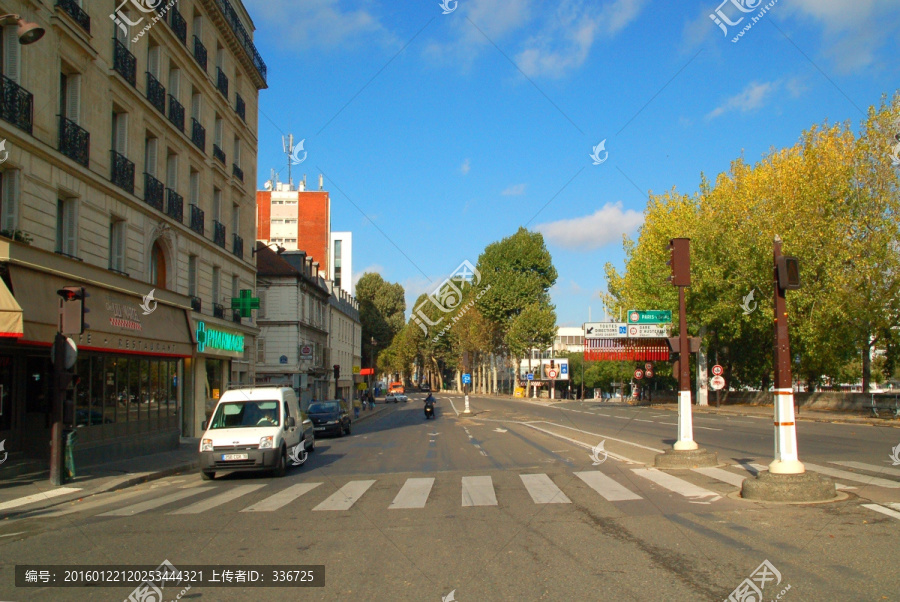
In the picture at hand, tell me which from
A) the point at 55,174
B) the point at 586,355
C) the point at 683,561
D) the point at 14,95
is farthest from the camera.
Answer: the point at 586,355

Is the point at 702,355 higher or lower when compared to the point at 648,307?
lower

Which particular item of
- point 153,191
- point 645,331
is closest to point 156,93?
point 153,191

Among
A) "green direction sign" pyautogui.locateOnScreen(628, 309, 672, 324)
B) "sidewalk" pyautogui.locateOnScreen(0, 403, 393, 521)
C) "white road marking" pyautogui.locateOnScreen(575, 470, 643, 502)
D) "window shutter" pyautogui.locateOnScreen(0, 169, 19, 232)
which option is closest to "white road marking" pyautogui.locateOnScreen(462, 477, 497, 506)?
"white road marking" pyautogui.locateOnScreen(575, 470, 643, 502)

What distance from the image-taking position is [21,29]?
11.3m

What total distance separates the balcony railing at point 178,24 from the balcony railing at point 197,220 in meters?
6.15

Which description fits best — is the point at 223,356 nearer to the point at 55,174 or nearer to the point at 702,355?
the point at 55,174

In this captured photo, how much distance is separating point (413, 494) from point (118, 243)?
14814mm

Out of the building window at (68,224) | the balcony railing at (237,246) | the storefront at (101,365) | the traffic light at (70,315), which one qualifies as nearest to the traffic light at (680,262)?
the traffic light at (70,315)

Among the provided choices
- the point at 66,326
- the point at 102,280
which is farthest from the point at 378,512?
the point at 102,280

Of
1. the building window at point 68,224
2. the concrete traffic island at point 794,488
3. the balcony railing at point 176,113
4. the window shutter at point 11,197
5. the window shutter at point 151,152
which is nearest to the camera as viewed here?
the concrete traffic island at point 794,488

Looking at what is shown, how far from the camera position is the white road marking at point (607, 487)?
1063cm

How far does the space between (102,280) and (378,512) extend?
493 inches

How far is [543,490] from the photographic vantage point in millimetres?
11633

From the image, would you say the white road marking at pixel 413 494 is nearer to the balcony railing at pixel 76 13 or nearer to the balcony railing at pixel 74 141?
the balcony railing at pixel 74 141
